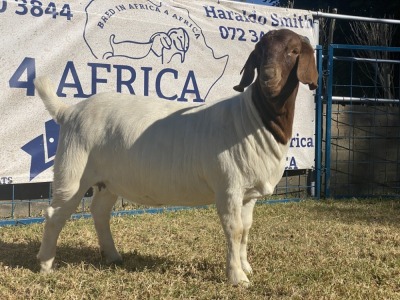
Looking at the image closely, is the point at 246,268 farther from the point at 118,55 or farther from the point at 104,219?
the point at 118,55

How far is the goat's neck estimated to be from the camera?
11.9ft

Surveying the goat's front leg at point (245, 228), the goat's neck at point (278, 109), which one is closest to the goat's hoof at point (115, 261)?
the goat's front leg at point (245, 228)

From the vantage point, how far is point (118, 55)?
6320 mm

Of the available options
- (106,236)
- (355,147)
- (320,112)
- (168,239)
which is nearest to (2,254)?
(106,236)

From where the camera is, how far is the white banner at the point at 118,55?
18.7ft

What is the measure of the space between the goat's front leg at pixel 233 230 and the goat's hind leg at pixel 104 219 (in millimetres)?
1045

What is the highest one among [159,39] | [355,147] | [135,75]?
[159,39]

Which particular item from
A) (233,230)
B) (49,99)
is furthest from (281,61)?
(49,99)

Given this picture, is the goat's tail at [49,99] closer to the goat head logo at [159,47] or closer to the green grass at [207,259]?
the green grass at [207,259]

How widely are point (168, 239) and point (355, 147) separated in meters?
4.16

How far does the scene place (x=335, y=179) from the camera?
8086 millimetres

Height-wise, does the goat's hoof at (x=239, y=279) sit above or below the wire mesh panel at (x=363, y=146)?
below

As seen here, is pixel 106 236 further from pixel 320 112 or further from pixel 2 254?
pixel 320 112

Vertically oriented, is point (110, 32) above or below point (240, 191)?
above
